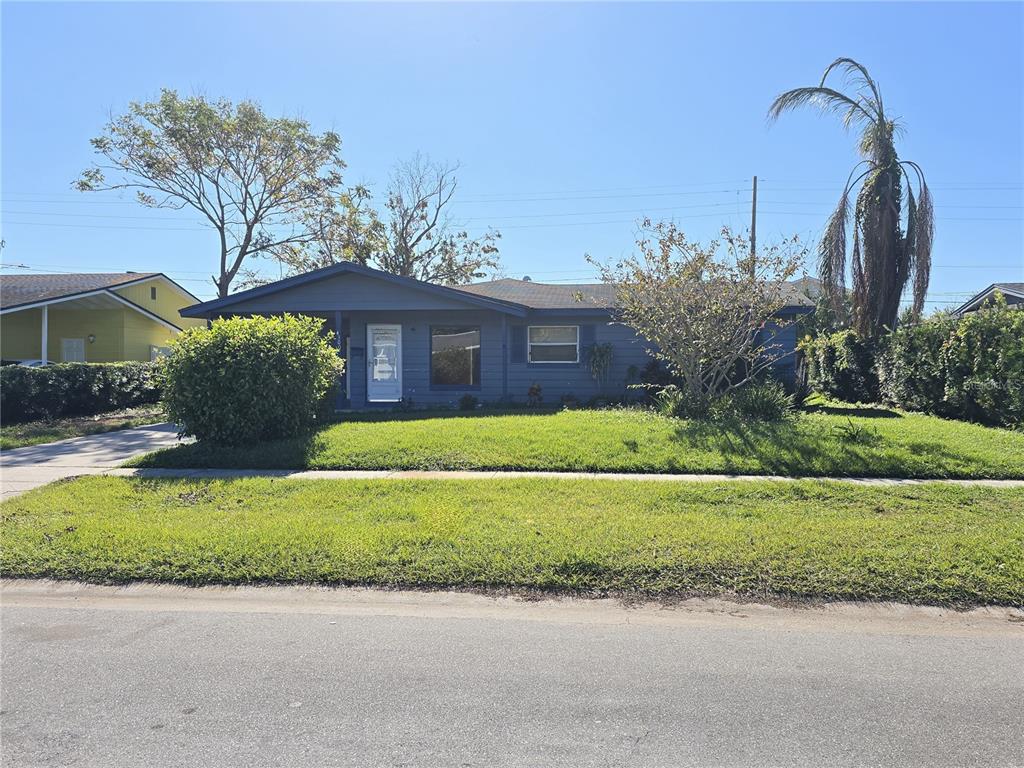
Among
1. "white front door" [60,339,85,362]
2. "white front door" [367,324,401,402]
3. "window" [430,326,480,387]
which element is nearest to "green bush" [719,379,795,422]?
"window" [430,326,480,387]

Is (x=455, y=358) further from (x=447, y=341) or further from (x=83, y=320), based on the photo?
(x=83, y=320)

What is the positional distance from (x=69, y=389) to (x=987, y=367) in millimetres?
19239

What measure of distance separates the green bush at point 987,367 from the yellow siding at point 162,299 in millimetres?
25170

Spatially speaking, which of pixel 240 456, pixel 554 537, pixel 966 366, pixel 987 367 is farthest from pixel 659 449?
pixel 966 366

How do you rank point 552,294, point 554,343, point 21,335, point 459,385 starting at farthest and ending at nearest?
point 21,335 → point 552,294 → point 459,385 → point 554,343

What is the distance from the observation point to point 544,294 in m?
19.1

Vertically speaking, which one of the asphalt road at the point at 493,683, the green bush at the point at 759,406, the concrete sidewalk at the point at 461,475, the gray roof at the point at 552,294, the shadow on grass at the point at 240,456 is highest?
the gray roof at the point at 552,294

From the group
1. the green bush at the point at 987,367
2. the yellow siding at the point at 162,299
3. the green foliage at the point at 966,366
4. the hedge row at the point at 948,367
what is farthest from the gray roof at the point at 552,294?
the yellow siding at the point at 162,299

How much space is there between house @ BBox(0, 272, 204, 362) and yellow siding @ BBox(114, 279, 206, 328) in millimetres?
69

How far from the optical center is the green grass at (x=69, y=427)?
12414mm

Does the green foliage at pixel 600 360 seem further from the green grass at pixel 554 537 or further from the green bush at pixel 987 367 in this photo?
the green grass at pixel 554 537

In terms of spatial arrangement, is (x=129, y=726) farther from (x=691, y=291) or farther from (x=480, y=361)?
(x=480, y=361)

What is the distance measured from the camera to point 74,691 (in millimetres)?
3406

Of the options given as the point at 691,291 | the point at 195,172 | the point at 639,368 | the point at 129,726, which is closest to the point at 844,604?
the point at 129,726
